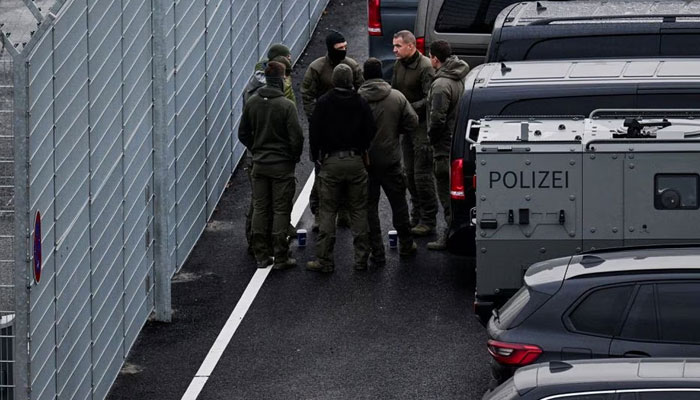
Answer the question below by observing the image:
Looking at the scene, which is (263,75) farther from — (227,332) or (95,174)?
(95,174)

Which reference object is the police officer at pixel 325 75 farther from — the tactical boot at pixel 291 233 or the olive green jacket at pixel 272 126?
the olive green jacket at pixel 272 126

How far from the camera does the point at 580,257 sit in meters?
11.5

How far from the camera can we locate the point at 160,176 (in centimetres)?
1485

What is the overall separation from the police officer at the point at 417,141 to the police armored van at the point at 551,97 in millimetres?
2054

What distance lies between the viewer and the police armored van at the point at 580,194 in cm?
1287

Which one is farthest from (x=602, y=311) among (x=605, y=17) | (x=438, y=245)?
(x=605, y=17)

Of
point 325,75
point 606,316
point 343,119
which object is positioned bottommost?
point 606,316

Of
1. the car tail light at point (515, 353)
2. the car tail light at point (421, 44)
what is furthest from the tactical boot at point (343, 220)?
the car tail light at point (515, 353)

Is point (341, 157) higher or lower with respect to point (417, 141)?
higher

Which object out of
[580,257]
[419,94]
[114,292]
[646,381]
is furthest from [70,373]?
[419,94]

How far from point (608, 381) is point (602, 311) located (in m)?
2.09

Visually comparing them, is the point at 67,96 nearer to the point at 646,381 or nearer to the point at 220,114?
the point at 646,381

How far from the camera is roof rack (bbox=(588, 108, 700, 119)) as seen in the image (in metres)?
13.8

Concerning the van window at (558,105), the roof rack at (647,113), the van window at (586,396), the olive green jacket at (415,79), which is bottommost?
the van window at (586,396)
